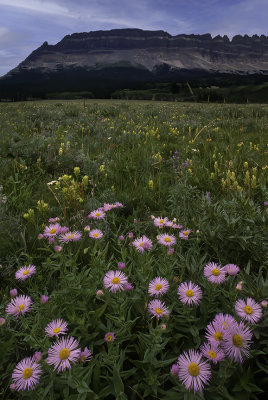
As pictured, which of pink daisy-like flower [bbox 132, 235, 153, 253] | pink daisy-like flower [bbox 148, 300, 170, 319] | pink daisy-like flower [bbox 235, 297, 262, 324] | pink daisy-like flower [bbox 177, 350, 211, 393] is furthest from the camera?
pink daisy-like flower [bbox 132, 235, 153, 253]

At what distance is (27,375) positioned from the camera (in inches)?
50.4

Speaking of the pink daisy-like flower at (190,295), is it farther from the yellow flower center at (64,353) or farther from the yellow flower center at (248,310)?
the yellow flower center at (64,353)

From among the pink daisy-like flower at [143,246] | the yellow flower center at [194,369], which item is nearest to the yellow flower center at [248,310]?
the yellow flower center at [194,369]

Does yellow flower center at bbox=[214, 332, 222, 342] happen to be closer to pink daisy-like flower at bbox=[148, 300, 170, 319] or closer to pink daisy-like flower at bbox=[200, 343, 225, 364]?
pink daisy-like flower at bbox=[200, 343, 225, 364]

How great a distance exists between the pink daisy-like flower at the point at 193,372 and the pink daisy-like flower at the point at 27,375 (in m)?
0.63

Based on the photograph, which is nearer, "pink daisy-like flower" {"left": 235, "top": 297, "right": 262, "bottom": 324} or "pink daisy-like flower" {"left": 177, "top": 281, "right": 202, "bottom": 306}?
"pink daisy-like flower" {"left": 235, "top": 297, "right": 262, "bottom": 324}

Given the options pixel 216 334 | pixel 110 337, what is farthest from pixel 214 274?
pixel 110 337

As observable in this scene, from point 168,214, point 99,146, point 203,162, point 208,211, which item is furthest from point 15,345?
point 99,146

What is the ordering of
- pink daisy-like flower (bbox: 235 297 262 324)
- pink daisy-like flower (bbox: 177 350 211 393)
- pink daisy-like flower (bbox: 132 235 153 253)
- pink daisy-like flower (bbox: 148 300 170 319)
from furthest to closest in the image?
pink daisy-like flower (bbox: 132 235 153 253) < pink daisy-like flower (bbox: 148 300 170 319) < pink daisy-like flower (bbox: 235 297 262 324) < pink daisy-like flower (bbox: 177 350 211 393)

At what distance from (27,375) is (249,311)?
106 centimetres

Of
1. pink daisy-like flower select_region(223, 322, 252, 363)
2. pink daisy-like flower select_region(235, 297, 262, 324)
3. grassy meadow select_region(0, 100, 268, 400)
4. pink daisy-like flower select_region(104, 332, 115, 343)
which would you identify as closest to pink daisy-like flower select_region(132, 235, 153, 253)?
grassy meadow select_region(0, 100, 268, 400)

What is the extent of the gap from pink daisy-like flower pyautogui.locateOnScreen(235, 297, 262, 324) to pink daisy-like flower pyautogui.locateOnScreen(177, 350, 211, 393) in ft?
0.92

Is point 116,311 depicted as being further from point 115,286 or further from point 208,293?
point 208,293

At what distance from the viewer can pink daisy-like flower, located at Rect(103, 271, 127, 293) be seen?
1.58 m
